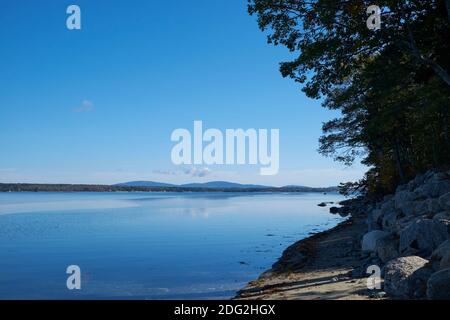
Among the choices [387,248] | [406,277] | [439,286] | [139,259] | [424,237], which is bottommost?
[139,259]

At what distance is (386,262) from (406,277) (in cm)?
411

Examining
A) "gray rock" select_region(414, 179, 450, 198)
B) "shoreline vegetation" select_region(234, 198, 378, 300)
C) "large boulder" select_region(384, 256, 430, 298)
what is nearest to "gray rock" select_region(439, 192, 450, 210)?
"gray rock" select_region(414, 179, 450, 198)

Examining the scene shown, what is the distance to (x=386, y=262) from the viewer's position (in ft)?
47.0

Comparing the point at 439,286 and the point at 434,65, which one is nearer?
the point at 439,286

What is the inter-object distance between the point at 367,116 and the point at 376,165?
10.1m

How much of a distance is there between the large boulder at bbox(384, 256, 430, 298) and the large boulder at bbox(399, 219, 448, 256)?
1749mm

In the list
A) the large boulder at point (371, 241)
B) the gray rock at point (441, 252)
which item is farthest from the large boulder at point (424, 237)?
the large boulder at point (371, 241)

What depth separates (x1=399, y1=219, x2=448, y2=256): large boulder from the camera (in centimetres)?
1260

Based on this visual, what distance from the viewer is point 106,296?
15.8m
